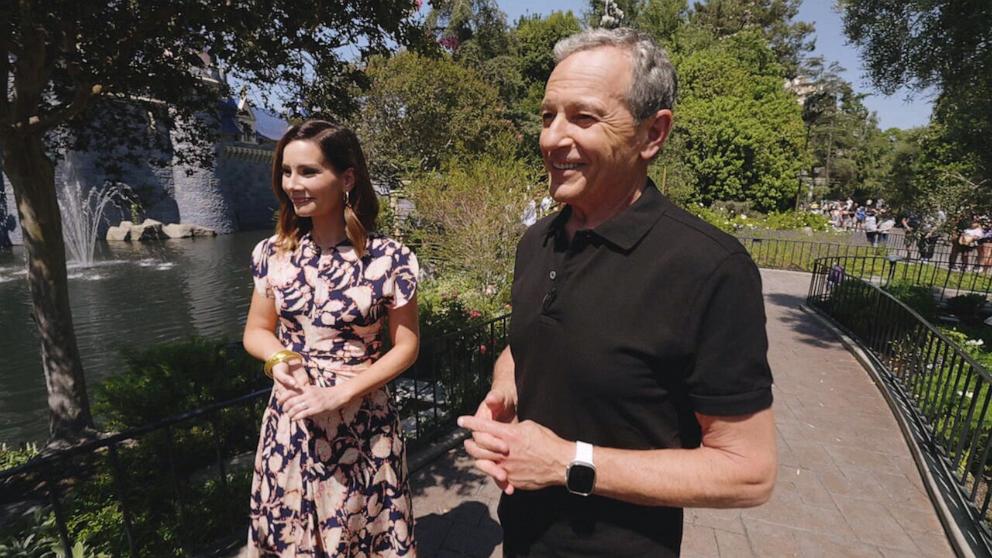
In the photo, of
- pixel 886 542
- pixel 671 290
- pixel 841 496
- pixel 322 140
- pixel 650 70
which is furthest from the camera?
pixel 841 496

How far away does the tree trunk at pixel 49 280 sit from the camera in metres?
5.16

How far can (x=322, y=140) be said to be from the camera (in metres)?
2.17

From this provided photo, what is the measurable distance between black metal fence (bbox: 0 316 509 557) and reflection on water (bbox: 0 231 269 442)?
109cm

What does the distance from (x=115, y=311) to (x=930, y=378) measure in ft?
56.0

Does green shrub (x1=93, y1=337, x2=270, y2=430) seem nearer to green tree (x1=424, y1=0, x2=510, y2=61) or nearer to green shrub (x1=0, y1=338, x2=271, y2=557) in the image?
green shrub (x1=0, y1=338, x2=271, y2=557)

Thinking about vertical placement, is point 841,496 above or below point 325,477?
below

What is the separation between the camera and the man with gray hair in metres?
1.18

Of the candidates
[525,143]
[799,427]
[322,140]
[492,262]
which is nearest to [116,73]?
[322,140]

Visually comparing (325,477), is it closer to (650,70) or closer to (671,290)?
(671,290)

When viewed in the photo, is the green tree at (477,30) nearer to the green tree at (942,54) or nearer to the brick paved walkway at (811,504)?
the green tree at (942,54)

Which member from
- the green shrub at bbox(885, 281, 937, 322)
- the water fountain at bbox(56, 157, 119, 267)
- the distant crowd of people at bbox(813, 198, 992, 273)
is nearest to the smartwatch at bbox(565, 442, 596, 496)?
the green shrub at bbox(885, 281, 937, 322)

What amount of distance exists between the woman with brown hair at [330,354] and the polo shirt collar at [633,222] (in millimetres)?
1208

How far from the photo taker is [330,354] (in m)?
2.21

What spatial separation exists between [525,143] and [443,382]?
983 inches
